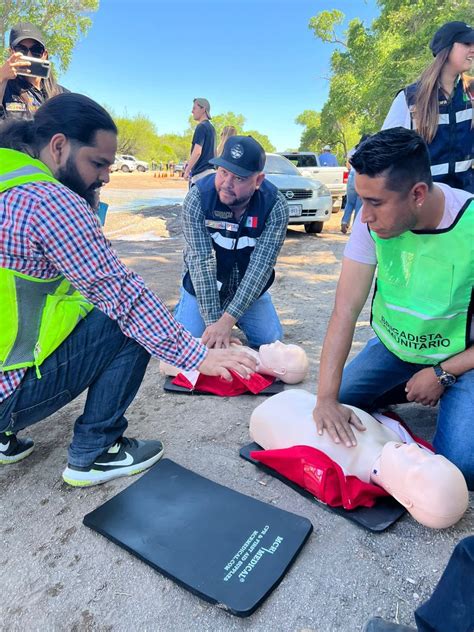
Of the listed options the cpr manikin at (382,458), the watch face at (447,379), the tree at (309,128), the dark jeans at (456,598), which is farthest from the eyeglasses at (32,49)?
the tree at (309,128)

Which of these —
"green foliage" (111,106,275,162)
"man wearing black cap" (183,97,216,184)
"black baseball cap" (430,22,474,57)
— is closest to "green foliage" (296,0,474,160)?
"man wearing black cap" (183,97,216,184)

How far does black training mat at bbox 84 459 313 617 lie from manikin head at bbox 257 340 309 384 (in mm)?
1000

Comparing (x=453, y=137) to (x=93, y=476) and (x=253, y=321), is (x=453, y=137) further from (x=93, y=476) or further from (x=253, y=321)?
(x=93, y=476)

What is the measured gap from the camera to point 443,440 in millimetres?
1996

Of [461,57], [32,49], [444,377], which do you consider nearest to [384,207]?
[444,377]

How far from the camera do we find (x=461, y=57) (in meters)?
2.77

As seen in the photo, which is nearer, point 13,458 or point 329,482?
point 329,482

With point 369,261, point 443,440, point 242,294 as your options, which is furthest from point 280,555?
point 242,294

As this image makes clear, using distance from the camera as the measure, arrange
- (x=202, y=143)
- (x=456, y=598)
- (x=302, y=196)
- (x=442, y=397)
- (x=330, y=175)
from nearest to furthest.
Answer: (x=456, y=598) → (x=442, y=397) → (x=202, y=143) → (x=302, y=196) → (x=330, y=175)

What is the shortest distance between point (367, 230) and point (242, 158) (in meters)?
1.15

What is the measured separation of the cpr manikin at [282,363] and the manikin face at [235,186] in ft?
3.14

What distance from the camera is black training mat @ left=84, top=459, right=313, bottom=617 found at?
149 cm

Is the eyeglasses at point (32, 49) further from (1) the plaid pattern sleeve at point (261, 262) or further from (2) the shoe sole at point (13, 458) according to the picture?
(2) the shoe sole at point (13, 458)

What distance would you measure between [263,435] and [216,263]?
1.50 m
